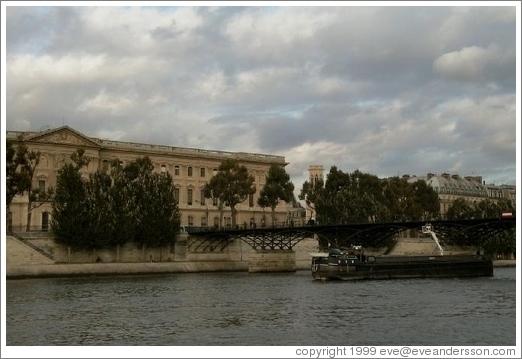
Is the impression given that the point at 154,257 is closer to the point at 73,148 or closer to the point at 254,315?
the point at 73,148

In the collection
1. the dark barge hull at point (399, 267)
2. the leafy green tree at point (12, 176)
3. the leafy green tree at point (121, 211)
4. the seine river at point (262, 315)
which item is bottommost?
the seine river at point (262, 315)

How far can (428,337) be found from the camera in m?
30.9

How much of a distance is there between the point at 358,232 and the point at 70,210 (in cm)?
2659

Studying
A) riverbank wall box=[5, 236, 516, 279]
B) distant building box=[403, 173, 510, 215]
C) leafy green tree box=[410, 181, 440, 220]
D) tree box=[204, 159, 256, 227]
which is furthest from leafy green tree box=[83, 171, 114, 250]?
distant building box=[403, 173, 510, 215]

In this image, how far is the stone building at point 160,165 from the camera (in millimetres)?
95000

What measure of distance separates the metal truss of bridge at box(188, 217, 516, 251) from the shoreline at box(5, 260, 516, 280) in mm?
3331

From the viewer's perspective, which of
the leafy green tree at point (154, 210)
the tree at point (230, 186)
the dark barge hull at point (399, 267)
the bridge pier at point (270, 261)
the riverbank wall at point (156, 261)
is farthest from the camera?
the tree at point (230, 186)

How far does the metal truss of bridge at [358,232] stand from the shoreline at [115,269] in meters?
3.33

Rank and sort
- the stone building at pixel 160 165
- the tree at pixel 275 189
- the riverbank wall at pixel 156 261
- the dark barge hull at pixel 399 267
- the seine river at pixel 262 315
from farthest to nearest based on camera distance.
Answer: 1. the tree at pixel 275 189
2. the stone building at pixel 160 165
3. the riverbank wall at pixel 156 261
4. the dark barge hull at pixel 399 267
5. the seine river at pixel 262 315

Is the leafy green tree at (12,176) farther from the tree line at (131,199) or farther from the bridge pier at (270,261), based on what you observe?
the bridge pier at (270,261)

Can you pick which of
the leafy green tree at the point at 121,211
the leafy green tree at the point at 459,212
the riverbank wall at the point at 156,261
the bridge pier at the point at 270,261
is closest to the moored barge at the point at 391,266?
the bridge pier at the point at 270,261

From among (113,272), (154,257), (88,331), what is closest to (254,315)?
(88,331)

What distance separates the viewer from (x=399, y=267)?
71.1 metres

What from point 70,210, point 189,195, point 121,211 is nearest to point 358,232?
A: point 121,211
